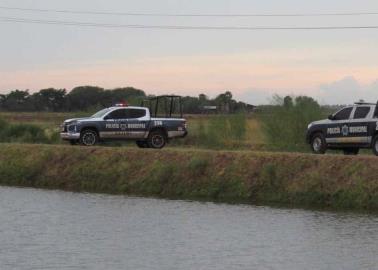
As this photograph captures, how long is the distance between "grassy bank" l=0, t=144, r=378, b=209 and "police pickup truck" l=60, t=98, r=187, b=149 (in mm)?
942

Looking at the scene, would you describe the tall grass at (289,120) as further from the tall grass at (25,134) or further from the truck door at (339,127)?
the tall grass at (25,134)

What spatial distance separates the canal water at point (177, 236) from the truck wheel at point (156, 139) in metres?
8.71

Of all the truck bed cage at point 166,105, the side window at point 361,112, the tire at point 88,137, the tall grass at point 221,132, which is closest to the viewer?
the side window at point 361,112

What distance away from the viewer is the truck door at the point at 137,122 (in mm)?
33719

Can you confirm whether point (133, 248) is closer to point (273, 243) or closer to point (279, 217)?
point (273, 243)

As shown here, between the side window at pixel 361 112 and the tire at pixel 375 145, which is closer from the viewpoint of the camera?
the tire at pixel 375 145

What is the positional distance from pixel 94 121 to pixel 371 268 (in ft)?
65.0

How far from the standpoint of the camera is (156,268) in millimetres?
15016

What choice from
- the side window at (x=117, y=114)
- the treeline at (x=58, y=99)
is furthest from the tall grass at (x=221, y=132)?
the treeline at (x=58, y=99)

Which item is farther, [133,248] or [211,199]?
[211,199]

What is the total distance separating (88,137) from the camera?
34.0m

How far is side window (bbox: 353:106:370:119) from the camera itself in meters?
27.5

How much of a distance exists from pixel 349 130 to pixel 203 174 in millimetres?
5219

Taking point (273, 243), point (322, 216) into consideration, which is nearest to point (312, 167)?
point (322, 216)
